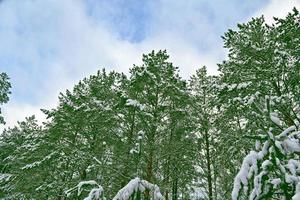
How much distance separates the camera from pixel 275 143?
2814mm

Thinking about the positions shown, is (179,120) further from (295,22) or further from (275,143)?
(275,143)

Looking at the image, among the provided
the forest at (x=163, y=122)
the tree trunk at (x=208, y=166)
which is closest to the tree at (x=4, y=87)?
the forest at (x=163, y=122)

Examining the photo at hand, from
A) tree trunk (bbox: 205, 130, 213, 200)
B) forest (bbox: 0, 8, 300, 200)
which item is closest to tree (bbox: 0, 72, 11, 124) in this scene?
forest (bbox: 0, 8, 300, 200)

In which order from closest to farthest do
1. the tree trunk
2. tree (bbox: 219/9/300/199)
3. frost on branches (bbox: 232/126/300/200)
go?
frost on branches (bbox: 232/126/300/200) < tree (bbox: 219/9/300/199) < the tree trunk

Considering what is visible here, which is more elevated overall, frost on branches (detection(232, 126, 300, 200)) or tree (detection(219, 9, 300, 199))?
tree (detection(219, 9, 300, 199))

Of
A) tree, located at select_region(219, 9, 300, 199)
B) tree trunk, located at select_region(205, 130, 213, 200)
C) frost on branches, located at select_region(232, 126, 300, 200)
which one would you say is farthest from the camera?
tree trunk, located at select_region(205, 130, 213, 200)

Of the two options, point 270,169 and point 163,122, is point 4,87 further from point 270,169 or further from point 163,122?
point 270,169

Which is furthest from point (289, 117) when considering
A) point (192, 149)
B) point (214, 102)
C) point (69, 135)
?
point (69, 135)

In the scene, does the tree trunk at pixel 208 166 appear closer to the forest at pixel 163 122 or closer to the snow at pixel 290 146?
the forest at pixel 163 122

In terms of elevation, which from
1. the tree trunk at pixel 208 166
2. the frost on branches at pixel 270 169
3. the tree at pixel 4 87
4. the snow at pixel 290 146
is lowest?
the frost on branches at pixel 270 169

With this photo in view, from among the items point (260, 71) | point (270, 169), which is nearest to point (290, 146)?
point (270, 169)

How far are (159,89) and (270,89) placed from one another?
4380mm

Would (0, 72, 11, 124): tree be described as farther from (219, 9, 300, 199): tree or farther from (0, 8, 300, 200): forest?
(219, 9, 300, 199): tree

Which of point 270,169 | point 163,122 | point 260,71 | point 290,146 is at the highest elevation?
point 260,71
